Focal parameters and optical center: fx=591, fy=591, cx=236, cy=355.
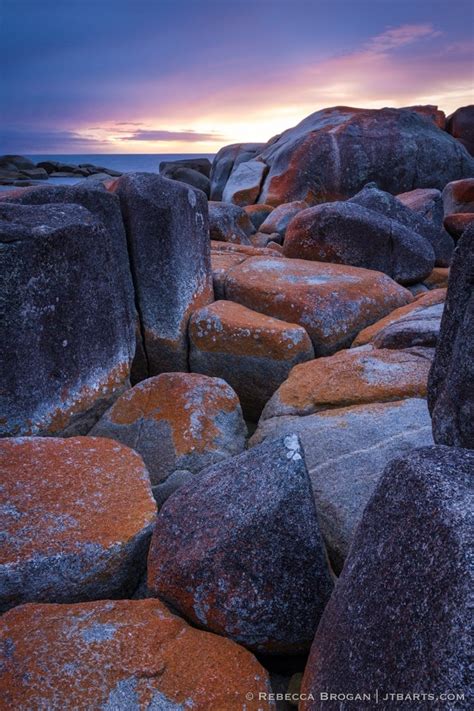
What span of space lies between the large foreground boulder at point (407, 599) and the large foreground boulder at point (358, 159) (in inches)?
441

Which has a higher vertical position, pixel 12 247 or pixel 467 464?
pixel 12 247

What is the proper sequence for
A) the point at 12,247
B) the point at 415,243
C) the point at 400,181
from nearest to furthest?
1. the point at 12,247
2. the point at 415,243
3. the point at 400,181

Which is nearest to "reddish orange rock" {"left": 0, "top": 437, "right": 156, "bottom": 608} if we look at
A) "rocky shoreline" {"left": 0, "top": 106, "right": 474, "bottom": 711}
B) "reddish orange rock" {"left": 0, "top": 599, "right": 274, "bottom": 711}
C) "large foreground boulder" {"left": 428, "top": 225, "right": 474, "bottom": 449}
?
"rocky shoreline" {"left": 0, "top": 106, "right": 474, "bottom": 711}

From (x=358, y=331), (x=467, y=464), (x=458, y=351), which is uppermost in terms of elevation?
(x=458, y=351)

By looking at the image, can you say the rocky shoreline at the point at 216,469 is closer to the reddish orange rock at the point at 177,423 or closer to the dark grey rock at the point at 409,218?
the reddish orange rock at the point at 177,423

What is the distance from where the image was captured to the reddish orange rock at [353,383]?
351 centimetres

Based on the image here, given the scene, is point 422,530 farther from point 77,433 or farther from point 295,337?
point 295,337

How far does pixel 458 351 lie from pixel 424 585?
0.93 metres

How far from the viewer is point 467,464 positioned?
60.4 inches

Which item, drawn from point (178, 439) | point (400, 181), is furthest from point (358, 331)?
point (400, 181)

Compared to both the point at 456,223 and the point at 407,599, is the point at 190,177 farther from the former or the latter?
the point at 407,599

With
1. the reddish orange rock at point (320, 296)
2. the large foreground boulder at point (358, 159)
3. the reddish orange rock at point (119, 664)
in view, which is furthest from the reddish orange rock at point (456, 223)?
the reddish orange rock at point (119, 664)

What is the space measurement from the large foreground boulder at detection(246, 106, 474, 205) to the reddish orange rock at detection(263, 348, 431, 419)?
8.90m

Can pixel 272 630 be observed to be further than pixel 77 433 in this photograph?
No
